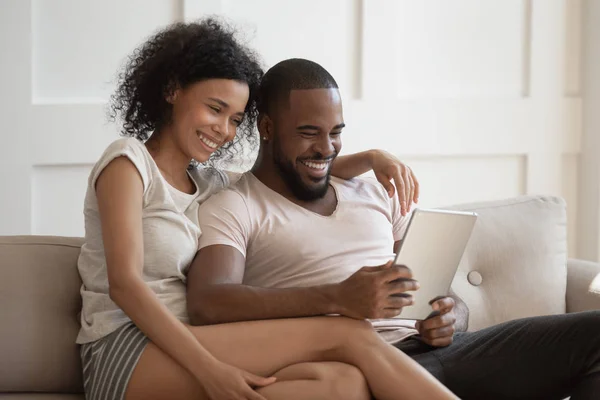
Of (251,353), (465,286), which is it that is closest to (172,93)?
(251,353)

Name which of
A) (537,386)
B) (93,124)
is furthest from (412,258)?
(93,124)

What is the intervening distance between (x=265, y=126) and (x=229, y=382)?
0.64 m

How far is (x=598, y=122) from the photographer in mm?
3004

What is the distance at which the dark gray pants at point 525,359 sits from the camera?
1.75m

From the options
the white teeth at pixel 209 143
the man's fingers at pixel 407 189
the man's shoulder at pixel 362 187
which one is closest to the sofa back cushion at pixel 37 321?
the white teeth at pixel 209 143

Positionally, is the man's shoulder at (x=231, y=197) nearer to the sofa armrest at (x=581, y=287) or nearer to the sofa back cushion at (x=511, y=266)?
the sofa back cushion at (x=511, y=266)

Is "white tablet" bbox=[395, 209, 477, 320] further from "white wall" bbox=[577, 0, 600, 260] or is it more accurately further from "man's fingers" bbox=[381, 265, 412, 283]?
"white wall" bbox=[577, 0, 600, 260]

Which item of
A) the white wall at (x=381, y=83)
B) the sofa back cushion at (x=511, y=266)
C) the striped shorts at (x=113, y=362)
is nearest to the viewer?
the striped shorts at (x=113, y=362)

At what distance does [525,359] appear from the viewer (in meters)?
1.78

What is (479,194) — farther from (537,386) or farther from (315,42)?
(537,386)

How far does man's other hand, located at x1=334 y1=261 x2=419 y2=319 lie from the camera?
1.64 m

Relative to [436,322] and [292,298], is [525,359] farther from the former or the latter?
[292,298]

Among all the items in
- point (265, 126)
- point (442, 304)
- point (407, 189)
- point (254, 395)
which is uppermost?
point (265, 126)

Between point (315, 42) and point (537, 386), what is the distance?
1.38 meters
